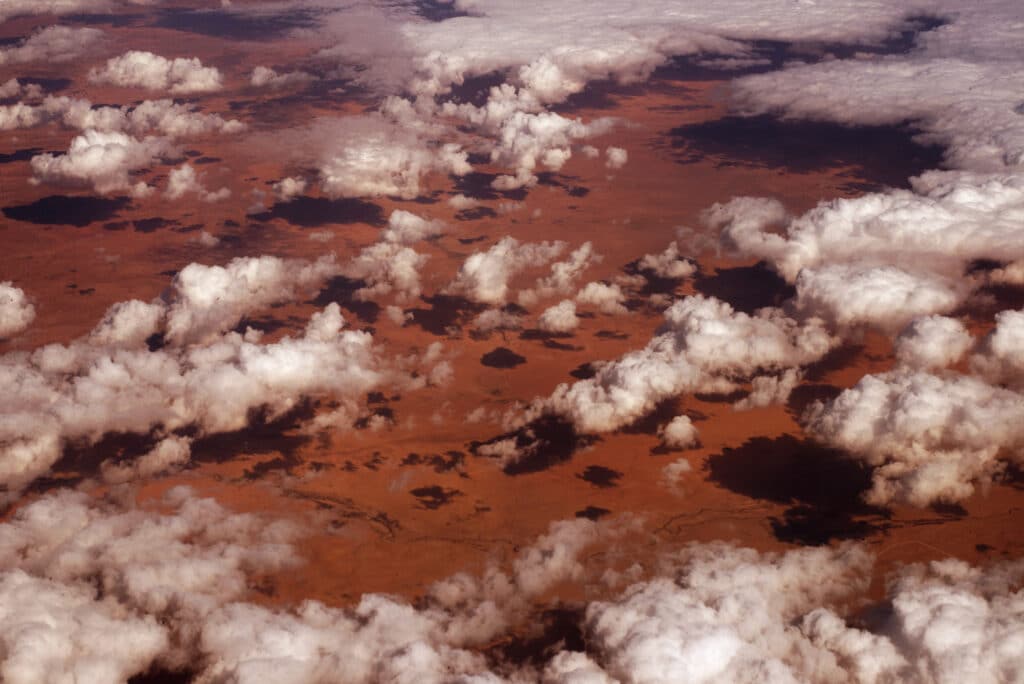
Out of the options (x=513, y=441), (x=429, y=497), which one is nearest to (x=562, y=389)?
(x=513, y=441)

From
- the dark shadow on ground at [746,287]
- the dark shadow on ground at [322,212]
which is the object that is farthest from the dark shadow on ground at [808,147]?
the dark shadow on ground at [322,212]

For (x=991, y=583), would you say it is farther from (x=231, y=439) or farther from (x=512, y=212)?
(x=512, y=212)

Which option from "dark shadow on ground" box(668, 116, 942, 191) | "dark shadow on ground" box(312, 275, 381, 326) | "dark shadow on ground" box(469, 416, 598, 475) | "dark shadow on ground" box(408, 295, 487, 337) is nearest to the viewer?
"dark shadow on ground" box(469, 416, 598, 475)

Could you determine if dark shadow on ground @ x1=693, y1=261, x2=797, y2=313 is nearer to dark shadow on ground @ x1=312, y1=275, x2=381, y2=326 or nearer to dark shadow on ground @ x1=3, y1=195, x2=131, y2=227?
dark shadow on ground @ x1=312, y1=275, x2=381, y2=326

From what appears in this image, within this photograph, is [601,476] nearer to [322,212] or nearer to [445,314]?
[445,314]

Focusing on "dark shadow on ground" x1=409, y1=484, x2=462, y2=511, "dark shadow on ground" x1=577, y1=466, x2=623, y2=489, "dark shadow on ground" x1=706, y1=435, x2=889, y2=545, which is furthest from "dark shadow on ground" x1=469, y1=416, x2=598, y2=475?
"dark shadow on ground" x1=706, y1=435, x2=889, y2=545

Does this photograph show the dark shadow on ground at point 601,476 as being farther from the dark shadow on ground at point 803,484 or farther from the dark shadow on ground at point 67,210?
the dark shadow on ground at point 67,210
